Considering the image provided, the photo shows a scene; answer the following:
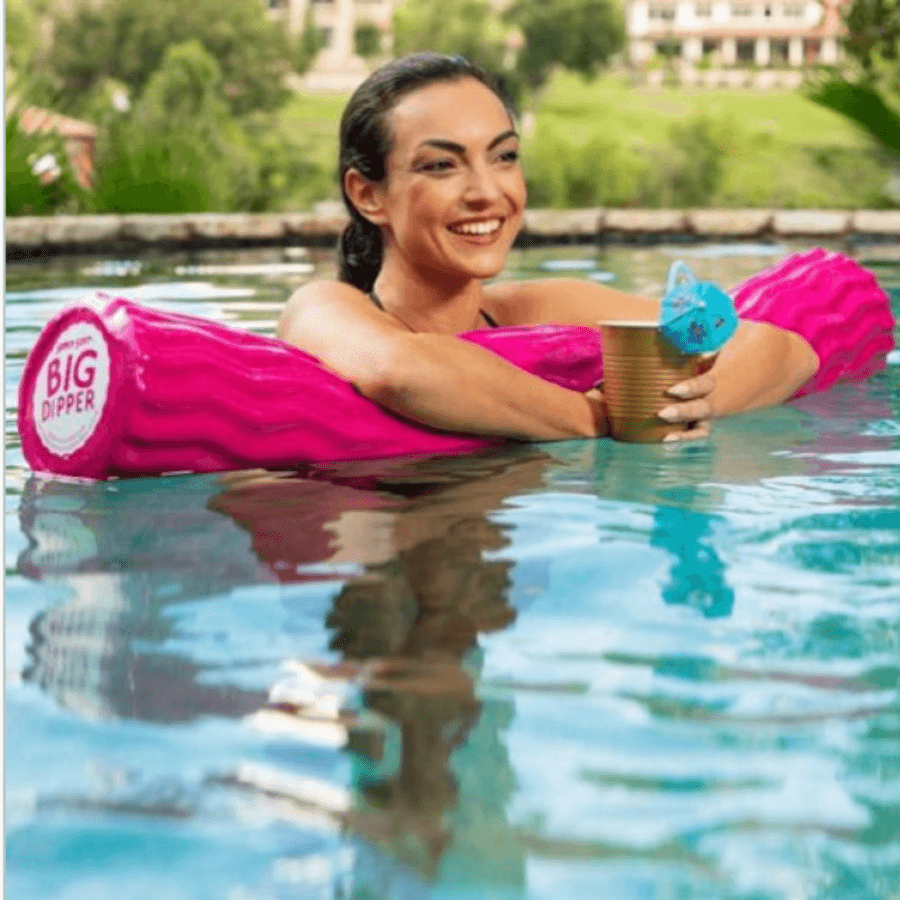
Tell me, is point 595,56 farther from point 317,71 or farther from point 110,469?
point 110,469

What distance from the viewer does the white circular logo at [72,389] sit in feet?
11.1

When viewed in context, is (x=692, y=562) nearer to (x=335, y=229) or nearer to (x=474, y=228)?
(x=474, y=228)

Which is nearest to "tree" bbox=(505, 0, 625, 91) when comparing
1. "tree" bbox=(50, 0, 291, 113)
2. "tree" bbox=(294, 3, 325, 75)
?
"tree" bbox=(294, 3, 325, 75)

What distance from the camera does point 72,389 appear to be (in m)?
3.43

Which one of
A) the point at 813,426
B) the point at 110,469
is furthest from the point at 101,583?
the point at 813,426

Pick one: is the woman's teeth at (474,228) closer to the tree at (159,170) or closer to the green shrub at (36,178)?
the green shrub at (36,178)

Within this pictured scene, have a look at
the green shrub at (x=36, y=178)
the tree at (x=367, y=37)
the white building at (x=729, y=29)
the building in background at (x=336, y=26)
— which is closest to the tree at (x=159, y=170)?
the green shrub at (x=36, y=178)

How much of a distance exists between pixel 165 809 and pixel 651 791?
0.47m

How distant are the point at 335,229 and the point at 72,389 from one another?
273 inches

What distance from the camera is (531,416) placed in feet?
11.9

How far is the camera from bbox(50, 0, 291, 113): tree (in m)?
35.2

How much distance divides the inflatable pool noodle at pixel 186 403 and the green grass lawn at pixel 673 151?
7.59m

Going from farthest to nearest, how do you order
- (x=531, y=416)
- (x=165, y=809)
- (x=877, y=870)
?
1. (x=531, y=416)
2. (x=165, y=809)
3. (x=877, y=870)

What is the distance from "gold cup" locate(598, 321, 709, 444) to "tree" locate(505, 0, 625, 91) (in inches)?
1398
